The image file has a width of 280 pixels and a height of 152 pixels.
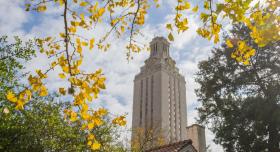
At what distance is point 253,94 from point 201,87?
4809mm

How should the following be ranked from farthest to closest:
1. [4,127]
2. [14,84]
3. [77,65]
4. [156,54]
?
[156,54] → [14,84] → [4,127] → [77,65]

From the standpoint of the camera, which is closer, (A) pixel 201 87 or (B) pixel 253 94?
(B) pixel 253 94

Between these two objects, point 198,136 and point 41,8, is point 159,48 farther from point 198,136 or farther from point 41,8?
point 41,8

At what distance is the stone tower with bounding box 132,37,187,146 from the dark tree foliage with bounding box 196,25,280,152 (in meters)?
77.9

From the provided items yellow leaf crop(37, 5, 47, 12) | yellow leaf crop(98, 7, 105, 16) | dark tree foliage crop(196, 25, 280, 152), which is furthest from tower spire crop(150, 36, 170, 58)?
yellow leaf crop(37, 5, 47, 12)

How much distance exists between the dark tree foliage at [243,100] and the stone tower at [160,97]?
77932 mm

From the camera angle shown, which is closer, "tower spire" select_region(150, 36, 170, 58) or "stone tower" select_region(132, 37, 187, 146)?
"stone tower" select_region(132, 37, 187, 146)

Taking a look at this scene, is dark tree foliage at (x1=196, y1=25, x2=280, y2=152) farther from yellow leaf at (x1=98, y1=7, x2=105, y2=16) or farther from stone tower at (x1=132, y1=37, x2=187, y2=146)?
stone tower at (x1=132, y1=37, x2=187, y2=146)

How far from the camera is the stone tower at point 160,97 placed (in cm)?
11069

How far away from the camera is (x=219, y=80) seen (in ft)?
87.6

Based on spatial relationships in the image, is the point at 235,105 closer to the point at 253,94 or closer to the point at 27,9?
the point at 253,94

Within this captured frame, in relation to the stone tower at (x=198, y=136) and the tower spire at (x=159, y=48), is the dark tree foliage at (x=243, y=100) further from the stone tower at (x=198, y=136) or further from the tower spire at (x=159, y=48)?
the tower spire at (x=159, y=48)

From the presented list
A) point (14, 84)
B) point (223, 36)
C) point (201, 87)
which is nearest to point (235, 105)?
point (201, 87)

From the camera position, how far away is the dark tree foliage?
72.9ft
